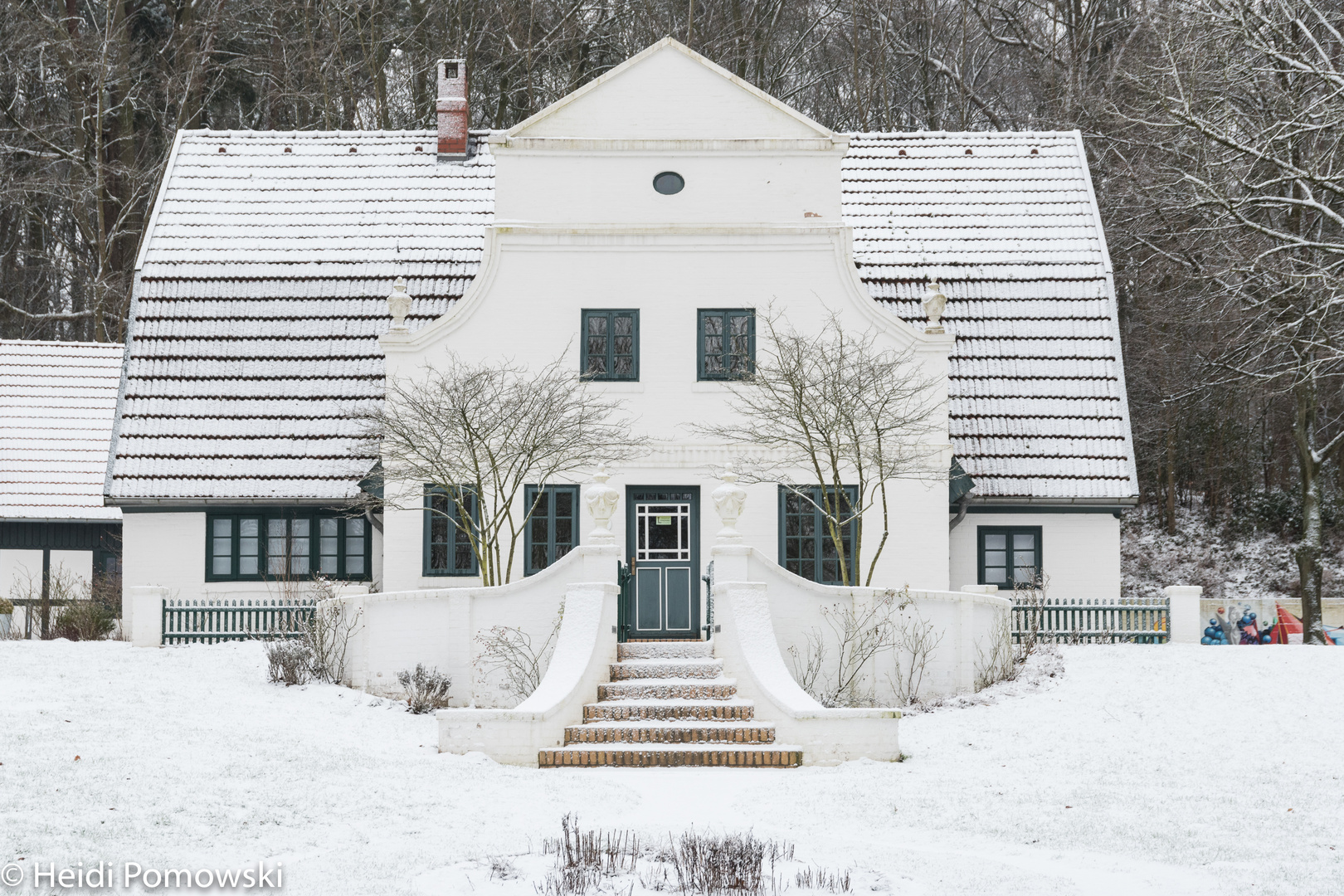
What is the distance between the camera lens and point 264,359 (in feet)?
93.2

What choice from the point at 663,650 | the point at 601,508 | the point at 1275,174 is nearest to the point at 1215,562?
the point at 1275,174

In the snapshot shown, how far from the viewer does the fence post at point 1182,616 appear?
24297 millimetres

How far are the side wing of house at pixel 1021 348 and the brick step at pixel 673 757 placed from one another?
35.8 feet

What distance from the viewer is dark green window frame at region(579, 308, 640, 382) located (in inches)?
1003

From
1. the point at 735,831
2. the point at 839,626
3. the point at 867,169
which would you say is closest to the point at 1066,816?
the point at 735,831

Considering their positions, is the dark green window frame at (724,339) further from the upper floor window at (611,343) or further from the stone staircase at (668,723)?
the stone staircase at (668,723)

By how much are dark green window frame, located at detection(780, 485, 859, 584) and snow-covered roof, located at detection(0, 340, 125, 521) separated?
13.4 meters

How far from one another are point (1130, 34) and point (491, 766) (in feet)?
102

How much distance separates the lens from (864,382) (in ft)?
78.7

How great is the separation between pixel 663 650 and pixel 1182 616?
883 centimetres

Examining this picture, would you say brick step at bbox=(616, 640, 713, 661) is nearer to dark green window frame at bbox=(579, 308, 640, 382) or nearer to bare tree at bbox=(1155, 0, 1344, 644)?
dark green window frame at bbox=(579, 308, 640, 382)

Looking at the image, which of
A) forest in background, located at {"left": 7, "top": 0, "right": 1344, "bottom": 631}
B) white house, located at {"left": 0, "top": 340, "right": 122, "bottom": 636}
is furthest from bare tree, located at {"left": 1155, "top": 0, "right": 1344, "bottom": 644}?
white house, located at {"left": 0, "top": 340, "right": 122, "bottom": 636}

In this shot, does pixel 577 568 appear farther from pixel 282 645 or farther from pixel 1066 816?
pixel 1066 816

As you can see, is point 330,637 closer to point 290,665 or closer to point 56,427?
point 290,665
